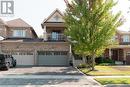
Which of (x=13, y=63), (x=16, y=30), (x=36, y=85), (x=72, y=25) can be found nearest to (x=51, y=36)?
(x=16, y=30)

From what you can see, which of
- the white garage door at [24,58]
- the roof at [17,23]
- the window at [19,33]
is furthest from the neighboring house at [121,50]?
the roof at [17,23]

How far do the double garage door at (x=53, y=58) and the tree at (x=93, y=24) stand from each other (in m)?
13.5

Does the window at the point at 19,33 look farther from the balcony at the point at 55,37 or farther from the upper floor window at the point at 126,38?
the upper floor window at the point at 126,38

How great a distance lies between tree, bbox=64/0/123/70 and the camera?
35.5 m

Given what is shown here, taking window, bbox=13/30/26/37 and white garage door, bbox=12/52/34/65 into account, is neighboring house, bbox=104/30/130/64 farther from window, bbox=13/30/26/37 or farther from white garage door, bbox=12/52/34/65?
window, bbox=13/30/26/37

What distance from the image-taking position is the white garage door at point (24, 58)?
49.9m

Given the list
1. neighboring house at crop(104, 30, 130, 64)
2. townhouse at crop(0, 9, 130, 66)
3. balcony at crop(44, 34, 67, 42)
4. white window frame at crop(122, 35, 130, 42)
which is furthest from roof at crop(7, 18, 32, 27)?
white window frame at crop(122, 35, 130, 42)

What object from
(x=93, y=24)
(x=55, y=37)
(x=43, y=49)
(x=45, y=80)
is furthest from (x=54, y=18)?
(x=45, y=80)

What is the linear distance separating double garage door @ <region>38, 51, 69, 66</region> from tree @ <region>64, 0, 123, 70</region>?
13.5 m

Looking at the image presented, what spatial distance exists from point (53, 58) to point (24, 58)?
418cm

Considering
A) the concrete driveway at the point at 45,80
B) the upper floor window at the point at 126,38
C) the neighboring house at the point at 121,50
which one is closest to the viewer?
the concrete driveway at the point at 45,80

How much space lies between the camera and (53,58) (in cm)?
5041

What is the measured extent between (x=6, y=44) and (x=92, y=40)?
1784 cm

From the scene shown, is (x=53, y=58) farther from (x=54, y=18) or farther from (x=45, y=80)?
(x=45, y=80)
